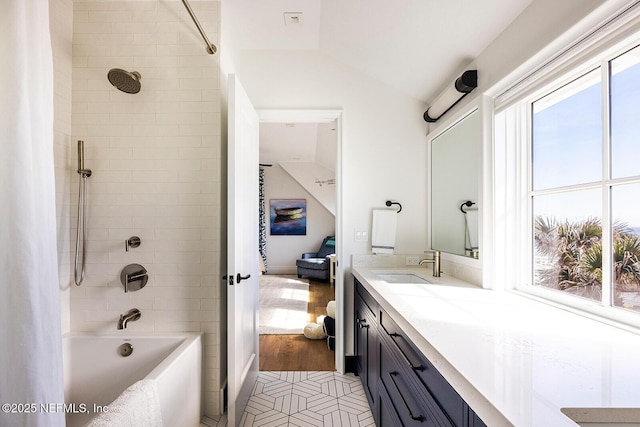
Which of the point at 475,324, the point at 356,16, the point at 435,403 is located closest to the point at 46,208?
the point at 435,403

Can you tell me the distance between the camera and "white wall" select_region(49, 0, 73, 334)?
1774mm

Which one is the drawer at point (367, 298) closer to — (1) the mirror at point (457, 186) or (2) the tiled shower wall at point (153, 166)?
(1) the mirror at point (457, 186)

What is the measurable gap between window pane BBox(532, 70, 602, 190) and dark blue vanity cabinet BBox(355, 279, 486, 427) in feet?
3.25

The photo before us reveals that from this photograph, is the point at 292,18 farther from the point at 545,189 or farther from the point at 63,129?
the point at 545,189

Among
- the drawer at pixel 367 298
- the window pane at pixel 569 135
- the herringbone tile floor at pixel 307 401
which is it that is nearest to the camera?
the window pane at pixel 569 135

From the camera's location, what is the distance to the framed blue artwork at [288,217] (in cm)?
737

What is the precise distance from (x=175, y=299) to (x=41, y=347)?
3.86 ft

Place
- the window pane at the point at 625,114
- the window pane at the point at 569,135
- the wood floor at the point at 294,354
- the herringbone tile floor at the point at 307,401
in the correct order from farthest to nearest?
the wood floor at the point at 294,354
the herringbone tile floor at the point at 307,401
the window pane at the point at 569,135
the window pane at the point at 625,114

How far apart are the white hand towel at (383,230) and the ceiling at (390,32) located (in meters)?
1.00

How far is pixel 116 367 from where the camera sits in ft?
5.72

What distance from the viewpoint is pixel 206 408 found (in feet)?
6.14

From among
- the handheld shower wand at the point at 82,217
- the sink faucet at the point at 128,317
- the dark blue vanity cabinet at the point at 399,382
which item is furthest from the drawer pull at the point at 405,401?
the handheld shower wand at the point at 82,217

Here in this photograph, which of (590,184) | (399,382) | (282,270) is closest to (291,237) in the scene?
(282,270)

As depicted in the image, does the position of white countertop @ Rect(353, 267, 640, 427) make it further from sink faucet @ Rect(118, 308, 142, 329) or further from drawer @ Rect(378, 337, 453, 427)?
sink faucet @ Rect(118, 308, 142, 329)
